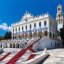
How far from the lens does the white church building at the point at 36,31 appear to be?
54344 mm

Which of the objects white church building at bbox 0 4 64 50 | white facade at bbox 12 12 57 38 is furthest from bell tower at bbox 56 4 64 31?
white facade at bbox 12 12 57 38

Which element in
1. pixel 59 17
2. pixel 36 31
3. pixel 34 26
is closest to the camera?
pixel 36 31

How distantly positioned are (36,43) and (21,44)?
27.0 feet

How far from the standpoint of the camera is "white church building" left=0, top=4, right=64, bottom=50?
54344 millimetres

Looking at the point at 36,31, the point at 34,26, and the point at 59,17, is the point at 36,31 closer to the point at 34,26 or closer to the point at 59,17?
the point at 34,26

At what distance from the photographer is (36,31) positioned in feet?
212

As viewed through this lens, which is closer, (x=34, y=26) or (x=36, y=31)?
(x=36, y=31)

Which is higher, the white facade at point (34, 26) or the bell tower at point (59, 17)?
the bell tower at point (59, 17)

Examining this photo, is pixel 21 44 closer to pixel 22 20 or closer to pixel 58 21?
pixel 22 20

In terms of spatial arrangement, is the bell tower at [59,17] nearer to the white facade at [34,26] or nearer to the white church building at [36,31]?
the white church building at [36,31]

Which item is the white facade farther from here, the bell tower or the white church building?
the bell tower

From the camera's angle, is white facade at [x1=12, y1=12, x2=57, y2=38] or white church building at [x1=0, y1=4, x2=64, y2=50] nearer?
white church building at [x1=0, y1=4, x2=64, y2=50]

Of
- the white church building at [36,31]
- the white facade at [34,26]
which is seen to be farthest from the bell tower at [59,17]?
the white facade at [34,26]

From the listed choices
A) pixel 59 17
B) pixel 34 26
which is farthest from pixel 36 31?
pixel 59 17
